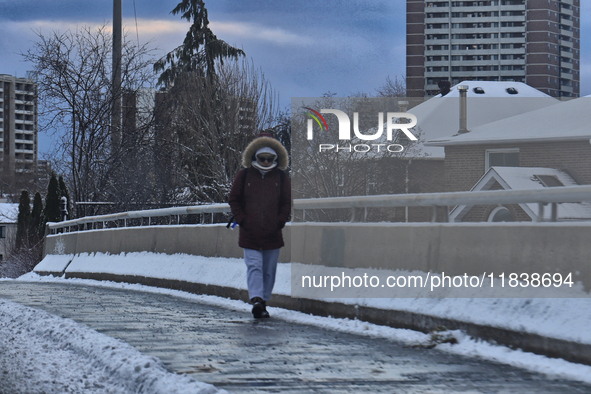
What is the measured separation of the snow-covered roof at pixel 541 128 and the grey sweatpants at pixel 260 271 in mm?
27375

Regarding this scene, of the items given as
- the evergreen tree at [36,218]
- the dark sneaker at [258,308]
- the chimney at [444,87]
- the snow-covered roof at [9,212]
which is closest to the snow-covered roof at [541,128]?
the evergreen tree at [36,218]

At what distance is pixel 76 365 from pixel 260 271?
9.30 ft

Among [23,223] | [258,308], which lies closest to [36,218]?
[23,223]

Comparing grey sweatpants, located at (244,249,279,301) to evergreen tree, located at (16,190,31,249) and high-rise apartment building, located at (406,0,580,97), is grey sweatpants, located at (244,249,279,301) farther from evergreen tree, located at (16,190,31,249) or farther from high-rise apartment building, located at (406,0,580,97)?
high-rise apartment building, located at (406,0,580,97)

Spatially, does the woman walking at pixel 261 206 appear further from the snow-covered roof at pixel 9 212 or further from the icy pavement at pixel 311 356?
the snow-covered roof at pixel 9 212

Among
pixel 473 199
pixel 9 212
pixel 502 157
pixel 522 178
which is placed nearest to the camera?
pixel 473 199

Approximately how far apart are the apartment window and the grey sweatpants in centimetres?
3041

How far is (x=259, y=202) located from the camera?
8.02 meters

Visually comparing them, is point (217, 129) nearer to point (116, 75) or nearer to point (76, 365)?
point (116, 75)

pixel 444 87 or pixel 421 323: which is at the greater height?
pixel 444 87

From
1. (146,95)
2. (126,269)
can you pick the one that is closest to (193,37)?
(146,95)

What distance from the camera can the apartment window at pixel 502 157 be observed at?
37.1 m

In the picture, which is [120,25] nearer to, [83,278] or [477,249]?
[83,278]

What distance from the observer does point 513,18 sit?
169375 mm
